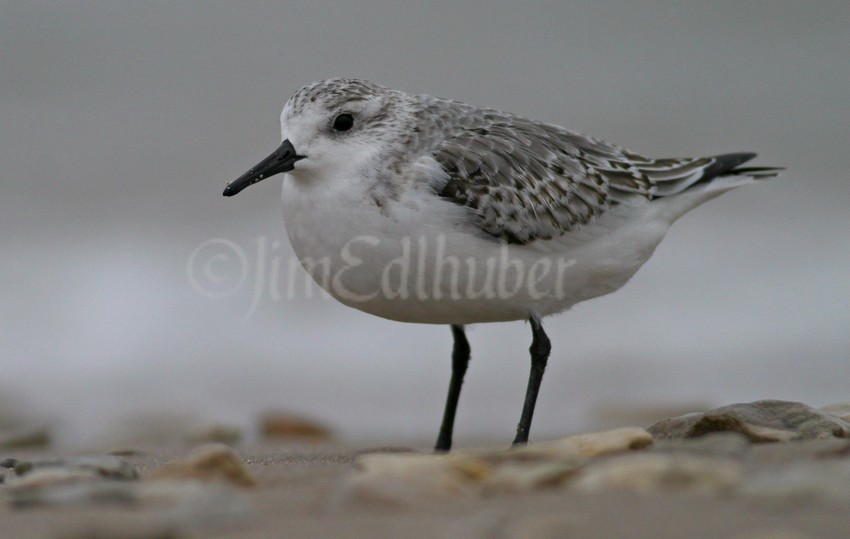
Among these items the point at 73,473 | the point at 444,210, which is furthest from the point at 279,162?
the point at 73,473

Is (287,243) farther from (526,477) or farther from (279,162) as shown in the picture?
(526,477)

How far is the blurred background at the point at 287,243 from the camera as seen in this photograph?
8047 millimetres

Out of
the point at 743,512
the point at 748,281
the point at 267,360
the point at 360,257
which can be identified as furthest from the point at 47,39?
the point at 743,512

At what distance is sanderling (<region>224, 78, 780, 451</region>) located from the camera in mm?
4473

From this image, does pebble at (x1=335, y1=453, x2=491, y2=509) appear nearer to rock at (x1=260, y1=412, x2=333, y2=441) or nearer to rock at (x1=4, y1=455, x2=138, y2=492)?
rock at (x1=4, y1=455, x2=138, y2=492)

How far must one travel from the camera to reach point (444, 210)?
14.8ft

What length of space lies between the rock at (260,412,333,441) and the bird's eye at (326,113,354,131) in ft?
8.21

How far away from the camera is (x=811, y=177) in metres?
10.5

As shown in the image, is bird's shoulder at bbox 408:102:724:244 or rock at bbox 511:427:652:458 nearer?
rock at bbox 511:427:652:458

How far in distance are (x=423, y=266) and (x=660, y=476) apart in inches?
70.2

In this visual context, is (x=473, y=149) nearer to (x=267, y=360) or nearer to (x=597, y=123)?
(x=267, y=360)

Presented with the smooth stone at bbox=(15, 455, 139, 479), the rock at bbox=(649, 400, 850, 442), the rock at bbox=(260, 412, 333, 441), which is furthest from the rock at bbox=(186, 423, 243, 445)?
the rock at bbox=(649, 400, 850, 442)

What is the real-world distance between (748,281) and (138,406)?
5118 millimetres

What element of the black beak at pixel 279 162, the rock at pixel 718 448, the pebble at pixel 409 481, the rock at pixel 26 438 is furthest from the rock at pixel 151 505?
the rock at pixel 26 438
